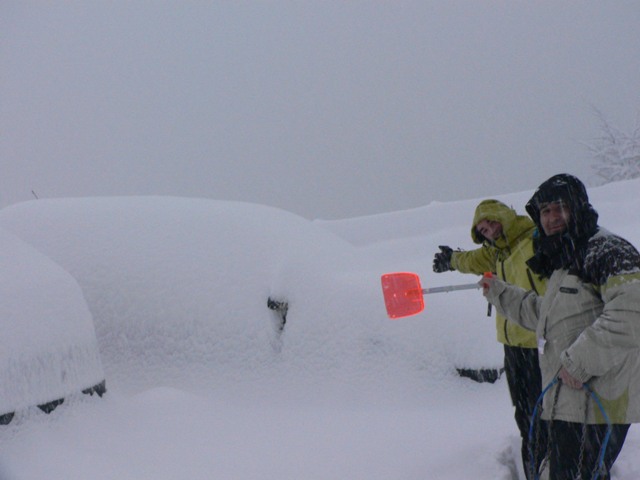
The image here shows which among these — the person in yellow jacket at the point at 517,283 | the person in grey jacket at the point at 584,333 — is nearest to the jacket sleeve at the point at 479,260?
the person in yellow jacket at the point at 517,283

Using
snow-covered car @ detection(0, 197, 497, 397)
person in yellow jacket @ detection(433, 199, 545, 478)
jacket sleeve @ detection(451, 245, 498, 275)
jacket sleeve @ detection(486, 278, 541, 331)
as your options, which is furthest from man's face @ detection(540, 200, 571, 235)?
snow-covered car @ detection(0, 197, 497, 397)

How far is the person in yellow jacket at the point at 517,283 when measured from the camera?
2889mm

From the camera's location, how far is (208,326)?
4.39m

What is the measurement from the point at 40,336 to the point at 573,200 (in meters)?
2.69

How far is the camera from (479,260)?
3318mm

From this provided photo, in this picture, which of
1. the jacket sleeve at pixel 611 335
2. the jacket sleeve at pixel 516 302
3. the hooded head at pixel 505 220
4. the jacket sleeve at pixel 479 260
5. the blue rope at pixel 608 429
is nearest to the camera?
the jacket sleeve at pixel 611 335

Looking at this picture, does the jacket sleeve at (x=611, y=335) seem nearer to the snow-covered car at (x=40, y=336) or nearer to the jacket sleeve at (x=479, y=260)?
the jacket sleeve at (x=479, y=260)

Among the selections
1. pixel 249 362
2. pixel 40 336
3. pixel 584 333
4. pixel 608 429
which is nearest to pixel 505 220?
pixel 584 333

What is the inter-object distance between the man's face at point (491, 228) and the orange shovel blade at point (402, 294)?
455mm

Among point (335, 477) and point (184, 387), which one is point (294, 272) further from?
point (335, 477)

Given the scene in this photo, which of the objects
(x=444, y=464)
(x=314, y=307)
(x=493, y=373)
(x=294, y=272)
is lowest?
(x=444, y=464)

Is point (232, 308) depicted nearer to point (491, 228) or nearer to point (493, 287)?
point (491, 228)

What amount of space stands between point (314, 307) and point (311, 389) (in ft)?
1.92

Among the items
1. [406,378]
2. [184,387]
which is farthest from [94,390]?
[406,378]
